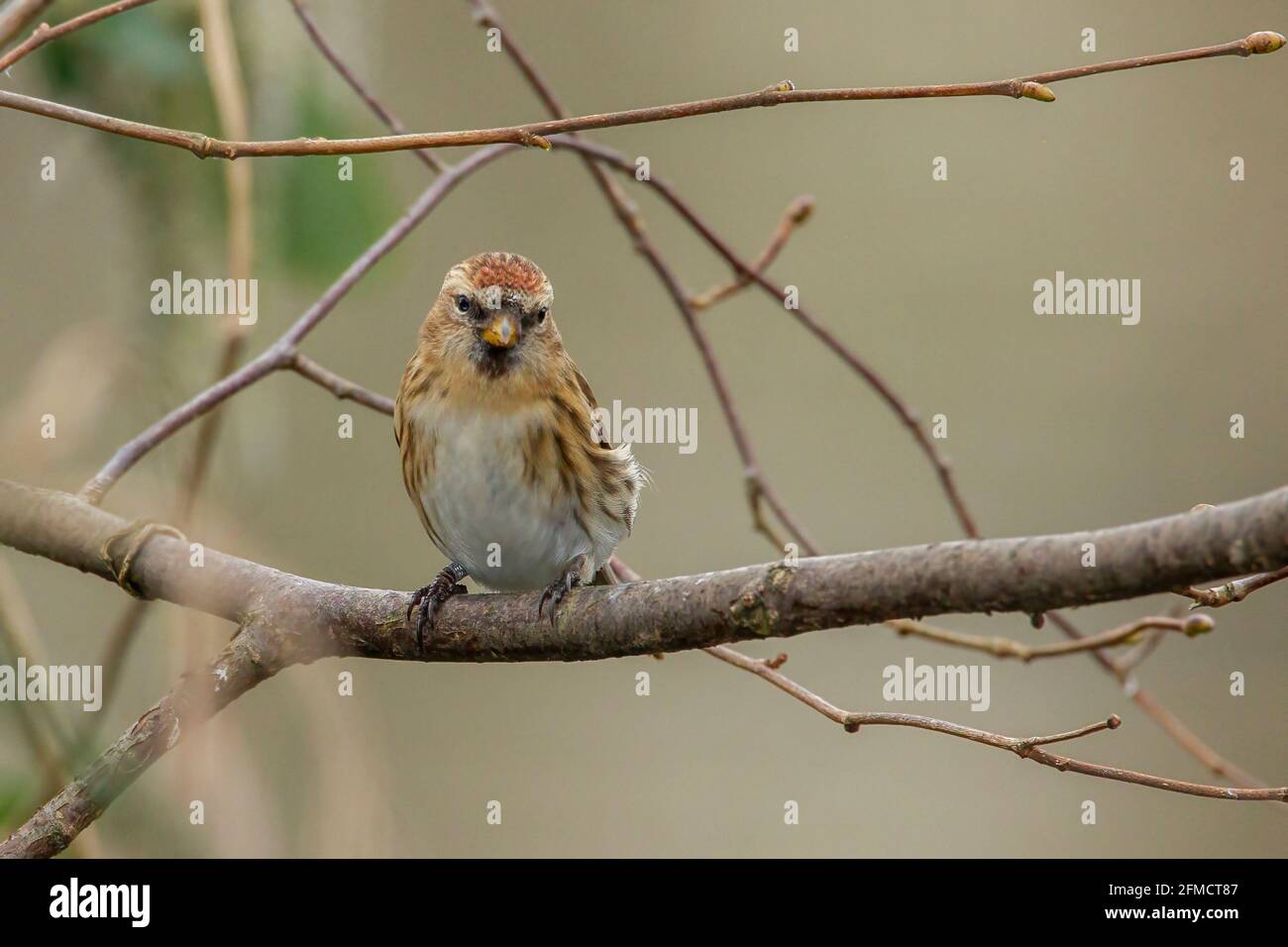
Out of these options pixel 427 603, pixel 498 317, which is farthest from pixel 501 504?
pixel 427 603

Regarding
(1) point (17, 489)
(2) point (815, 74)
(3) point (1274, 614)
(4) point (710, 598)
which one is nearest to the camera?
(4) point (710, 598)

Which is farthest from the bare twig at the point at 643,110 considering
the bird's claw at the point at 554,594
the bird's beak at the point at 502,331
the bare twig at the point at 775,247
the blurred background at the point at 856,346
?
the blurred background at the point at 856,346

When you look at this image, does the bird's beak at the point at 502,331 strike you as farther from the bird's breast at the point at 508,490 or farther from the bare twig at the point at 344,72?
the bare twig at the point at 344,72

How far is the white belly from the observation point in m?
2.26

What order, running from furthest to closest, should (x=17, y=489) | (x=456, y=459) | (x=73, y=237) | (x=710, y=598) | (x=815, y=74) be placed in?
(x=815, y=74) < (x=73, y=237) < (x=456, y=459) < (x=17, y=489) < (x=710, y=598)

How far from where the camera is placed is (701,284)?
4.54m

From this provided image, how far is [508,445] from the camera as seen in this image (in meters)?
2.26

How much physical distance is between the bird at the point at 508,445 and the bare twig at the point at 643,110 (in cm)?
91

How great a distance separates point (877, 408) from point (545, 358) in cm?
248

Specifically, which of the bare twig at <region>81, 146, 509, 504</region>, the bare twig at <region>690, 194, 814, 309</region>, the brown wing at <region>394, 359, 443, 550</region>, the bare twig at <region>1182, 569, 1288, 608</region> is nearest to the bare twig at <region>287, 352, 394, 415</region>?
the bare twig at <region>81, 146, 509, 504</region>

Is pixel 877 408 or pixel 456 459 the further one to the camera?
pixel 877 408

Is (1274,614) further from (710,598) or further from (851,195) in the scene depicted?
(710,598)

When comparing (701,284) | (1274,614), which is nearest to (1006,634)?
(1274,614)

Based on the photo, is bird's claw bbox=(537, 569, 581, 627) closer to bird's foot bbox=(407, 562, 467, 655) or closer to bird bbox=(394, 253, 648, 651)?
bird's foot bbox=(407, 562, 467, 655)
